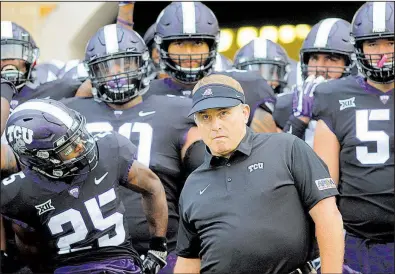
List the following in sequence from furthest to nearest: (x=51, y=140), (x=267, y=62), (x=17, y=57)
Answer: (x=267, y=62), (x=17, y=57), (x=51, y=140)

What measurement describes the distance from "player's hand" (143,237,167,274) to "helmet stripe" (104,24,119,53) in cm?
132

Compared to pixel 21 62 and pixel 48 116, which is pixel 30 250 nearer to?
pixel 48 116

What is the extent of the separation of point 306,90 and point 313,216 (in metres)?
1.79

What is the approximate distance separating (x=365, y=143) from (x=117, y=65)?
1.59 m

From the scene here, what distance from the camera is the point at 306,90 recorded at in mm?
5703

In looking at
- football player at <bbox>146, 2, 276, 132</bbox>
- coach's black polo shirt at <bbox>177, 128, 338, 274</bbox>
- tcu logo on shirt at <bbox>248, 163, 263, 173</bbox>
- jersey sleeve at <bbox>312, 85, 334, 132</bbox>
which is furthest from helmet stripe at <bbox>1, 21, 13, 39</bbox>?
tcu logo on shirt at <bbox>248, 163, 263, 173</bbox>

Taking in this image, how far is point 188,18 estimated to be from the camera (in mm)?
6152

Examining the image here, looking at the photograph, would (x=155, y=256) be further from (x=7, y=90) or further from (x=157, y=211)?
(x=7, y=90)

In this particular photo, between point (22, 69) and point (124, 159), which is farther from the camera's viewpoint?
point (22, 69)

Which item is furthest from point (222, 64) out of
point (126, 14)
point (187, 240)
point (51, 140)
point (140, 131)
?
point (187, 240)

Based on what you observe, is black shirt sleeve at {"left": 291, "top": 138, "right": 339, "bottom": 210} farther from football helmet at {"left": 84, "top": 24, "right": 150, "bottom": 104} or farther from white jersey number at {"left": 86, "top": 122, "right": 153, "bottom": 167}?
football helmet at {"left": 84, "top": 24, "right": 150, "bottom": 104}

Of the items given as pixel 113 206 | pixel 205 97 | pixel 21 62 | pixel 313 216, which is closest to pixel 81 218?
pixel 113 206

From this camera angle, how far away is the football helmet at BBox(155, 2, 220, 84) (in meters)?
6.05

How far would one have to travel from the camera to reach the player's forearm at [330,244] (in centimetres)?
396
